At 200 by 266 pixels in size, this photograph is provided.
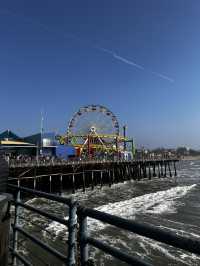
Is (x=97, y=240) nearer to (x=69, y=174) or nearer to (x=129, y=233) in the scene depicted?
(x=129, y=233)

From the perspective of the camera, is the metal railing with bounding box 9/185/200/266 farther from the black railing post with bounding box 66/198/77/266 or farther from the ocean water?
the ocean water

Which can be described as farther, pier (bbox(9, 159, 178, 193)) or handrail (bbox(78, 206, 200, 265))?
pier (bbox(9, 159, 178, 193))

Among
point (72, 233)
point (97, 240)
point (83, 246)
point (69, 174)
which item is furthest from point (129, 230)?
point (69, 174)

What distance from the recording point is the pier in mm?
30767

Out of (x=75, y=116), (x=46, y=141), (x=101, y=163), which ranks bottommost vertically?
(x=101, y=163)

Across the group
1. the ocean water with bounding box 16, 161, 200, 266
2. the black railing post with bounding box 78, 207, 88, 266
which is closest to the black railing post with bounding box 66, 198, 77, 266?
the black railing post with bounding box 78, 207, 88, 266

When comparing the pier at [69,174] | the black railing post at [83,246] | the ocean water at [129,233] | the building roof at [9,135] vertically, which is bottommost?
the ocean water at [129,233]

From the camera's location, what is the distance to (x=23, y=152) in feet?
161

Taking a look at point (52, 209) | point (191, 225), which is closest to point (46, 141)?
point (52, 209)

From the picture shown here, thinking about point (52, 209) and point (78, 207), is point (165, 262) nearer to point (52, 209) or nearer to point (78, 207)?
point (78, 207)

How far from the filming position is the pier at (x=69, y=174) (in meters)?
30.8

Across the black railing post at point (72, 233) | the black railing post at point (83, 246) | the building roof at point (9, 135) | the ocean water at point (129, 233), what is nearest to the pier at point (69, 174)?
the ocean water at point (129, 233)

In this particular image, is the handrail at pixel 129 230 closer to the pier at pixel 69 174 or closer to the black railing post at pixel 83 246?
the black railing post at pixel 83 246

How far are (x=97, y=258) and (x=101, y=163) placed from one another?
30.4m
